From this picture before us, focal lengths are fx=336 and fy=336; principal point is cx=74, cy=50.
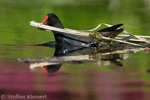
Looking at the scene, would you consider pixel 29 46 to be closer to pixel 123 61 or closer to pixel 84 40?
pixel 84 40

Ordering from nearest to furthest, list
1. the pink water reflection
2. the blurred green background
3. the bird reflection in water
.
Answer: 1. the pink water reflection
2. the bird reflection in water
3. the blurred green background

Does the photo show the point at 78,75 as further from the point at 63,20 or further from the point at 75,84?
the point at 63,20

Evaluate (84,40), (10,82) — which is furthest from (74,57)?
(10,82)

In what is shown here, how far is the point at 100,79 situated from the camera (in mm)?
4207

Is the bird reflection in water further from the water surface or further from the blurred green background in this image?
the blurred green background

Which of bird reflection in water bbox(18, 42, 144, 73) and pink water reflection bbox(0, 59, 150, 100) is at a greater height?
bird reflection in water bbox(18, 42, 144, 73)

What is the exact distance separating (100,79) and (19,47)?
2749 millimetres

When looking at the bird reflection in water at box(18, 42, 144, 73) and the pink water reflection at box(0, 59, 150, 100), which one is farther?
the bird reflection in water at box(18, 42, 144, 73)

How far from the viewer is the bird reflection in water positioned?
16.1 feet

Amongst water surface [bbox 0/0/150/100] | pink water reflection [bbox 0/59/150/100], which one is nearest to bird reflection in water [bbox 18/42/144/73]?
water surface [bbox 0/0/150/100]

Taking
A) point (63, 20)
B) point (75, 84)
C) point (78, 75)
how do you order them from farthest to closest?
point (63, 20)
point (78, 75)
point (75, 84)

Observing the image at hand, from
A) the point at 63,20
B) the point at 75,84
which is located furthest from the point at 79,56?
the point at 63,20

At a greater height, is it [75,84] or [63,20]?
[63,20]

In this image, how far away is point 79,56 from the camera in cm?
562
